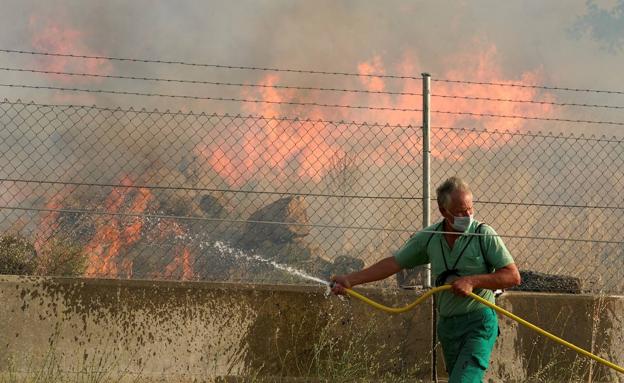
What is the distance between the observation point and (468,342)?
14.1 ft

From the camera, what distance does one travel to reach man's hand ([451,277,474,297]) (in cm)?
415

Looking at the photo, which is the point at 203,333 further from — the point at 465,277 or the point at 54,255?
the point at 54,255

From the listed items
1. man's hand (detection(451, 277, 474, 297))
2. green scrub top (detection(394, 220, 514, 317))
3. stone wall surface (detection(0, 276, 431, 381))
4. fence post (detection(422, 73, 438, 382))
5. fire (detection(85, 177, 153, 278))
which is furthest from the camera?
fire (detection(85, 177, 153, 278))

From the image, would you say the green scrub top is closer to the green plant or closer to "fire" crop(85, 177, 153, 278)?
"fire" crop(85, 177, 153, 278)

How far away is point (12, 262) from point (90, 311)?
5.00 meters

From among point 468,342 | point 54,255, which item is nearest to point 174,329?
point 468,342

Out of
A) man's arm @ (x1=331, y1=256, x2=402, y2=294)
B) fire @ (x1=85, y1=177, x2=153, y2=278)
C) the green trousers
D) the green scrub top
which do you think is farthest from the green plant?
the green trousers

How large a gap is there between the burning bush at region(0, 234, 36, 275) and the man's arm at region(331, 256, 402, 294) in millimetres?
5687

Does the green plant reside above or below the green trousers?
above

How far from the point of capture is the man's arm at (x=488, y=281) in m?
4.16

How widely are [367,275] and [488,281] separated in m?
0.84

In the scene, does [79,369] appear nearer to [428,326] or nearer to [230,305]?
[230,305]

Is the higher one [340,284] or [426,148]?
[426,148]

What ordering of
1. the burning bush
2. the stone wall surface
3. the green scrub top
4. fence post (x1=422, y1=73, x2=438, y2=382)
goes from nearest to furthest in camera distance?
the green scrub top, the stone wall surface, fence post (x1=422, y1=73, x2=438, y2=382), the burning bush
